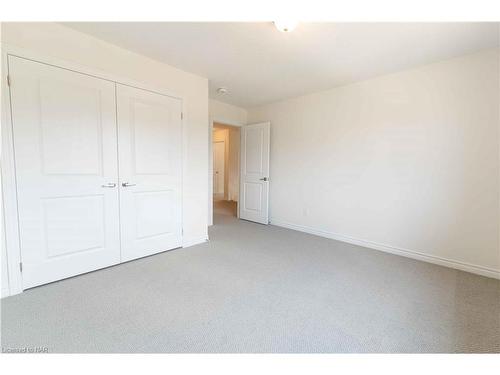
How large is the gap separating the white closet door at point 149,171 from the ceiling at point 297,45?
533 mm

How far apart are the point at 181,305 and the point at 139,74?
242 cm

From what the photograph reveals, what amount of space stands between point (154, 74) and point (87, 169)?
1.31 m

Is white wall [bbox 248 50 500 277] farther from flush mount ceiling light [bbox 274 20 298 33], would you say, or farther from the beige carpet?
flush mount ceiling light [bbox 274 20 298 33]

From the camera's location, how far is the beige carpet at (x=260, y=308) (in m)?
1.42

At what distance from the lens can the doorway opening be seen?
6949 mm

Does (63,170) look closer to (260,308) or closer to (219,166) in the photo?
(260,308)

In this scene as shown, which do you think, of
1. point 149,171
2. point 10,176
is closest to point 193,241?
point 149,171

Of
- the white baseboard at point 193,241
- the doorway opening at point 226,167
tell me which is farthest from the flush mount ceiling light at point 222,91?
the doorway opening at point 226,167

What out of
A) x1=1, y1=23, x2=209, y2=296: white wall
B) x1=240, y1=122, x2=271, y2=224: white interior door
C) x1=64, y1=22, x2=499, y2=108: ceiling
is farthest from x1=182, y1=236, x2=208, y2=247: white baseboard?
x1=64, y1=22, x2=499, y2=108: ceiling

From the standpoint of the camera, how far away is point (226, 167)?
788 centimetres

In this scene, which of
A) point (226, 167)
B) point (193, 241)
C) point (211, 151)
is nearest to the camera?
point (193, 241)
